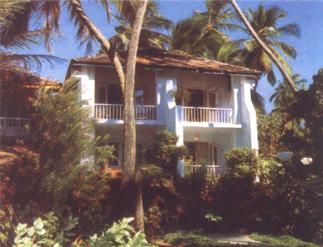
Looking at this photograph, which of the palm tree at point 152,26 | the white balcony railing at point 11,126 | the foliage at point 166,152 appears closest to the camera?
the white balcony railing at point 11,126

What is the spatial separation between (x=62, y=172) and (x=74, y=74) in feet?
28.4

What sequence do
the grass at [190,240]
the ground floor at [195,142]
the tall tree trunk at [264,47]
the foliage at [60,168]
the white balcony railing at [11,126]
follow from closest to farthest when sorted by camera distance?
1. the foliage at [60,168]
2. the grass at [190,240]
3. the tall tree trunk at [264,47]
4. the white balcony railing at [11,126]
5. the ground floor at [195,142]

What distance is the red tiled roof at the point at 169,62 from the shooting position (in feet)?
68.7

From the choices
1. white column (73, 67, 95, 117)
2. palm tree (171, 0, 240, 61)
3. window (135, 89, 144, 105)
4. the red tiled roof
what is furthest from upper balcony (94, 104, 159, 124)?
palm tree (171, 0, 240, 61)

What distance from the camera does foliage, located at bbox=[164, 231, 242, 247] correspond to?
13.5 meters

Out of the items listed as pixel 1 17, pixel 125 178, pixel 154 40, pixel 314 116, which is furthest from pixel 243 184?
pixel 154 40

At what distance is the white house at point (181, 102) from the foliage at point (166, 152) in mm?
746

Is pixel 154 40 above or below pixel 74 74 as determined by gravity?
above

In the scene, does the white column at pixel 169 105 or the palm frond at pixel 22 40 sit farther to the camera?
the white column at pixel 169 105

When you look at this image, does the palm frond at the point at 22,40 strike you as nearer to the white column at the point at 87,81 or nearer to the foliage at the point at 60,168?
the foliage at the point at 60,168

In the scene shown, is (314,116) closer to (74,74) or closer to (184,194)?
(184,194)

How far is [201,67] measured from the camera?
21.9 meters

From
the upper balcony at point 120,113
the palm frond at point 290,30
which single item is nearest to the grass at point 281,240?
the upper balcony at point 120,113

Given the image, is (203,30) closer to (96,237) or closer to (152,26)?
(152,26)
